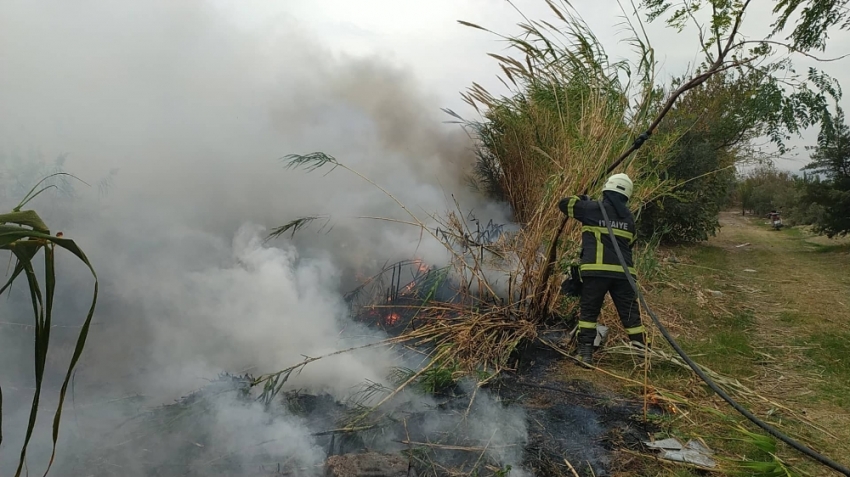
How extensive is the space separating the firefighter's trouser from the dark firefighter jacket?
0.12 meters

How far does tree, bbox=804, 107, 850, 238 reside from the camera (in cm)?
1229

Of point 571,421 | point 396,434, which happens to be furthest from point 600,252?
point 396,434

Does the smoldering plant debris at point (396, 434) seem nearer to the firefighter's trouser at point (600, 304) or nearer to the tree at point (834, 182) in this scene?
the firefighter's trouser at point (600, 304)

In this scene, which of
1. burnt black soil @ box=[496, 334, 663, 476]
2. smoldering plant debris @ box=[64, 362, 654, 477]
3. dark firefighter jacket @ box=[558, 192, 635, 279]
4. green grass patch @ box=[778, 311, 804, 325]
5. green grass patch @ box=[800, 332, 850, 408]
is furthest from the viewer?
green grass patch @ box=[778, 311, 804, 325]

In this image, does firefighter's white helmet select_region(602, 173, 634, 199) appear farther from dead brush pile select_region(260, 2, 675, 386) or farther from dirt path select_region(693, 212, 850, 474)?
dirt path select_region(693, 212, 850, 474)

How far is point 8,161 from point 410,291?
4045 millimetres

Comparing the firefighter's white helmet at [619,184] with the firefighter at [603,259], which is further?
the firefighter's white helmet at [619,184]

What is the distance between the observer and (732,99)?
13852mm

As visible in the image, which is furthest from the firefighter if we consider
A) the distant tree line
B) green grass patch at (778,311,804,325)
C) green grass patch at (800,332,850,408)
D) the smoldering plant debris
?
the distant tree line

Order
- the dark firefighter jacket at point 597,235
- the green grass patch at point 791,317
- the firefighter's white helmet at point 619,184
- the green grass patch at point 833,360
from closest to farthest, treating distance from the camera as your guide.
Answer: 1. the green grass patch at point 833,360
2. the dark firefighter jacket at point 597,235
3. the firefighter's white helmet at point 619,184
4. the green grass patch at point 791,317

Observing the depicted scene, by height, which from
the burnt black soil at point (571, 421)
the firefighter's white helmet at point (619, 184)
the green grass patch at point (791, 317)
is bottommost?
the burnt black soil at point (571, 421)

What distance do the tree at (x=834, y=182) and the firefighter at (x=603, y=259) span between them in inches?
422

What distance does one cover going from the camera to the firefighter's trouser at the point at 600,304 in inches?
186

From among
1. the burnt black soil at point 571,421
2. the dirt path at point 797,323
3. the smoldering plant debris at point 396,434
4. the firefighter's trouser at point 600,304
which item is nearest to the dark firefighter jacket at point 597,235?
the firefighter's trouser at point 600,304
